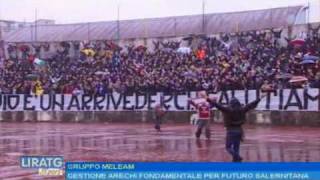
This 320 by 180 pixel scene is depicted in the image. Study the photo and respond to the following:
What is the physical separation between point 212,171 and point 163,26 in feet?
144

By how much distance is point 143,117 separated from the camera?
3244cm

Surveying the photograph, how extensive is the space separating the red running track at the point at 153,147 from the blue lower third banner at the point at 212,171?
13.5 feet

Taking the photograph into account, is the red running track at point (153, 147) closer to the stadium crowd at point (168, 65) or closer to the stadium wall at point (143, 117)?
the stadium wall at point (143, 117)

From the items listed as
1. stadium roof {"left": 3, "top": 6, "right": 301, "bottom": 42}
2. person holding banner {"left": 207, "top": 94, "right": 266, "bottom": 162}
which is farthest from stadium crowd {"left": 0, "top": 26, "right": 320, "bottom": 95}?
person holding banner {"left": 207, "top": 94, "right": 266, "bottom": 162}

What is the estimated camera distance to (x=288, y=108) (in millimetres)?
28406

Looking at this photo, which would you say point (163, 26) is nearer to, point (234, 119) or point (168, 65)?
point (168, 65)

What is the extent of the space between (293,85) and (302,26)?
31.0 ft

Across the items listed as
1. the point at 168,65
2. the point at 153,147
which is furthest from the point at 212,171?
the point at 168,65

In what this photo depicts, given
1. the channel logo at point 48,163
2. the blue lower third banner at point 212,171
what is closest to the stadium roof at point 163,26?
the channel logo at point 48,163

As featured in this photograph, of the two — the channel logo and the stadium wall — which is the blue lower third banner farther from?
the stadium wall

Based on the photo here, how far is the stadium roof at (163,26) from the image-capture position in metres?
47.8

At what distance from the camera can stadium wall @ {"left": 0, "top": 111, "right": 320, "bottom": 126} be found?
91.5 ft

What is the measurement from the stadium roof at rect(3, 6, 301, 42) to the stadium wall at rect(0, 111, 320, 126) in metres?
12.2

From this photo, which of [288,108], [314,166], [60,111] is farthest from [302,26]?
Answer: [314,166]
